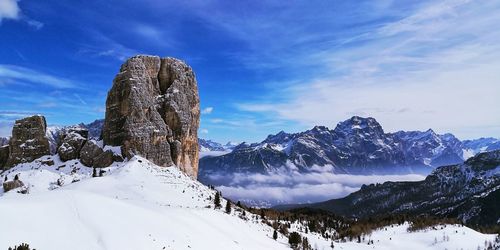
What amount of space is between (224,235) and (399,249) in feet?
452

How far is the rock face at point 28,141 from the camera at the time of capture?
120 m

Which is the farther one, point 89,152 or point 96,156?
point 89,152

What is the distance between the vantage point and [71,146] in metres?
120

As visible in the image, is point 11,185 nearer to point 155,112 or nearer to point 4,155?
point 4,155

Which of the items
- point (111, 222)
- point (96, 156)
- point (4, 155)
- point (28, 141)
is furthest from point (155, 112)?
point (111, 222)

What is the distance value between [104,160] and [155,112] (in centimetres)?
2184

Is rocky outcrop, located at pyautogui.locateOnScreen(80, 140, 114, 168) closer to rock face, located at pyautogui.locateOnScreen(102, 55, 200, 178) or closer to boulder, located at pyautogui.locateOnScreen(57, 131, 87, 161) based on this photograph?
boulder, located at pyautogui.locateOnScreen(57, 131, 87, 161)

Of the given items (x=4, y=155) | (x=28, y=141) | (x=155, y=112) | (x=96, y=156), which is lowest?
(x=96, y=156)

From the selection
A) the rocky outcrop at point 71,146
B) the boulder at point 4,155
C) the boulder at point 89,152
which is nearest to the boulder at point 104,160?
the boulder at point 89,152

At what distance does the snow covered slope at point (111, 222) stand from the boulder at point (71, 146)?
22639 millimetres

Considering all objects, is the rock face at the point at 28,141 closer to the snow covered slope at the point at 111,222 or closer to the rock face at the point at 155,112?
the rock face at the point at 155,112

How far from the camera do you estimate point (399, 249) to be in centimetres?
18438

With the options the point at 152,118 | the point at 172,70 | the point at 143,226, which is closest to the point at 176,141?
the point at 152,118

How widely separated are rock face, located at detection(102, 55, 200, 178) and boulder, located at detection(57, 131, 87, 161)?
6839mm
